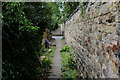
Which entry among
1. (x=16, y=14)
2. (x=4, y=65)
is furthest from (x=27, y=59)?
(x=16, y=14)

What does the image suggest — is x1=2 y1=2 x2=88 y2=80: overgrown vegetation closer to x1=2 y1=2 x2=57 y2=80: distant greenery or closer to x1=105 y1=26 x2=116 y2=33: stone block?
x1=2 y1=2 x2=57 y2=80: distant greenery

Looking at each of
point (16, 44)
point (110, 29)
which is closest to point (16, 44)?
point (16, 44)

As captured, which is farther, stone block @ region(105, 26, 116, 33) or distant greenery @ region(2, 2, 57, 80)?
distant greenery @ region(2, 2, 57, 80)

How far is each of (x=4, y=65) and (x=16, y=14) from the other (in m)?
1.10

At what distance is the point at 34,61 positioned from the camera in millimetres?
3156

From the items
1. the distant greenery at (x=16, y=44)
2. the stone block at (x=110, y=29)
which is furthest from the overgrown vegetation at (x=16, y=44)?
the stone block at (x=110, y=29)

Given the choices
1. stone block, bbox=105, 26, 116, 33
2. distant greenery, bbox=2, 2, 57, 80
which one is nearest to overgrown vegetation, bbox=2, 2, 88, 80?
distant greenery, bbox=2, 2, 57, 80

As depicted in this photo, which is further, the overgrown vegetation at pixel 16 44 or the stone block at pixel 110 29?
the overgrown vegetation at pixel 16 44

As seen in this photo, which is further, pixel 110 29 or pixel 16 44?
pixel 16 44

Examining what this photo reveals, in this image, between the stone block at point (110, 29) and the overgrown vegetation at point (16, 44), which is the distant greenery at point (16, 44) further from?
the stone block at point (110, 29)

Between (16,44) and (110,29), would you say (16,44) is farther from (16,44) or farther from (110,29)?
(110,29)

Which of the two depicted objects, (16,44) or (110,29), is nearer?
(110,29)

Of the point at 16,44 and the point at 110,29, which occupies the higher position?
the point at 110,29

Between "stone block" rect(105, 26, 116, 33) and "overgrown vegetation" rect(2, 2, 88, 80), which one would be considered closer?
"stone block" rect(105, 26, 116, 33)
